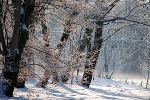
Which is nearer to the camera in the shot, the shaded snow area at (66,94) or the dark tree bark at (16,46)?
the dark tree bark at (16,46)

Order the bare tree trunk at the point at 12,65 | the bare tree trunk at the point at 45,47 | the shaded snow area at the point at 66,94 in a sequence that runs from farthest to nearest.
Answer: the bare tree trunk at the point at 45,47, the shaded snow area at the point at 66,94, the bare tree trunk at the point at 12,65

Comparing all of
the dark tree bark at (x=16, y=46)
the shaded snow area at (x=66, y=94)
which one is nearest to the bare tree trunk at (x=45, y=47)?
the shaded snow area at (x=66, y=94)

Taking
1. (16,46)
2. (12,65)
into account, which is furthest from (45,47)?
(12,65)

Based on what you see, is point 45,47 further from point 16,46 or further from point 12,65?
point 12,65

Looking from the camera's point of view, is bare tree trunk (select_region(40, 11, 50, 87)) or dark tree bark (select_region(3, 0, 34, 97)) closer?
dark tree bark (select_region(3, 0, 34, 97))

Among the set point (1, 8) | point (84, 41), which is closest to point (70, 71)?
point (1, 8)

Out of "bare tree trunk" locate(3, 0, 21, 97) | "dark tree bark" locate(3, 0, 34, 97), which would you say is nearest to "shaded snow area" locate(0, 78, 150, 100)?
"bare tree trunk" locate(3, 0, 21, 97)

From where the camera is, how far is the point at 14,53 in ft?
31.2

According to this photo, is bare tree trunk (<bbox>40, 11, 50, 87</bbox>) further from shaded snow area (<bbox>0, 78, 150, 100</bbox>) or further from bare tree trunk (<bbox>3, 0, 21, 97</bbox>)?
bare tree trunk (<bbox>3, 0, 21, 97</bbox>)

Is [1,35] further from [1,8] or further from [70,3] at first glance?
[70,3]

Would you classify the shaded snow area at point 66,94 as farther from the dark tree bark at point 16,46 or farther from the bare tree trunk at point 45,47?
the dark tree bark at point 16,46

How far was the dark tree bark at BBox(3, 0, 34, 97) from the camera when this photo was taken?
30.6 feet

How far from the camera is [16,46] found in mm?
9625

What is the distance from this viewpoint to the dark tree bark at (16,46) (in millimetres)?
9336
